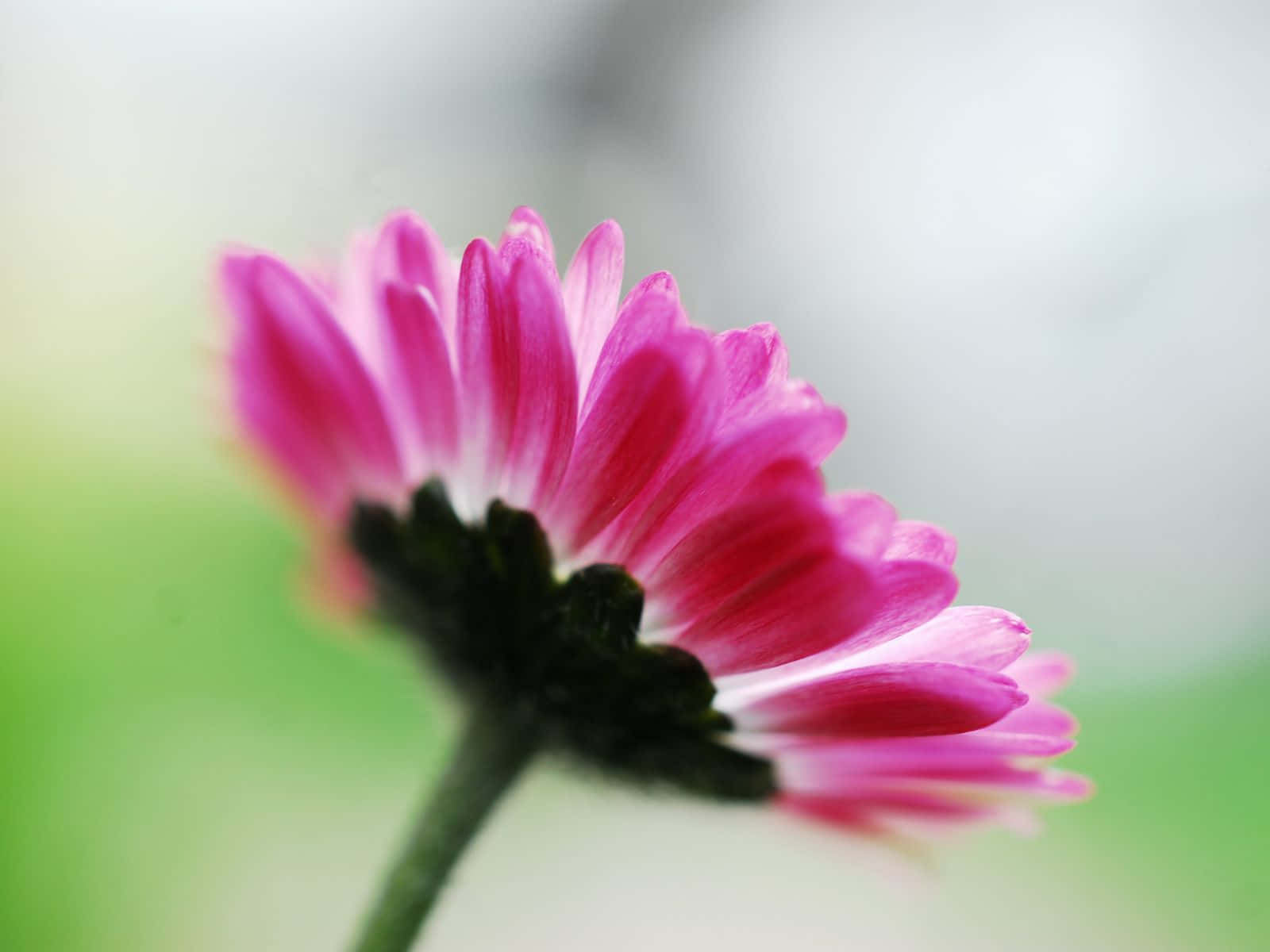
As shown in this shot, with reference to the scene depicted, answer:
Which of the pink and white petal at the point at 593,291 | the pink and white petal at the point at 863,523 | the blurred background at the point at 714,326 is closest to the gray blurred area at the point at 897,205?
→ the blurred background at the point at 714,326

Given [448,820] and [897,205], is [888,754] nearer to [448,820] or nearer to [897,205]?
[448,820]

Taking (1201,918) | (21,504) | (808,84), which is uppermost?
(808,84)

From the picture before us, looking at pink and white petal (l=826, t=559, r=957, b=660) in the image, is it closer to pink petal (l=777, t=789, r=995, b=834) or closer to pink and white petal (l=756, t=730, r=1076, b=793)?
pink and white petal (l=756, t=730, r=1076, b=793)

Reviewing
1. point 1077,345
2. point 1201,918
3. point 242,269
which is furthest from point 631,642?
point 1077,345

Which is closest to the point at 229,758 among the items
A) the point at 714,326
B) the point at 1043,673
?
the point at 714,326

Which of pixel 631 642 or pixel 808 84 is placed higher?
pixel 808 84

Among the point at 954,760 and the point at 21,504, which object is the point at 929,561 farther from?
the point at 21,504

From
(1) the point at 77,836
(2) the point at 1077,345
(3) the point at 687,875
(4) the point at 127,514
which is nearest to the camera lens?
(1) the point at 77,836

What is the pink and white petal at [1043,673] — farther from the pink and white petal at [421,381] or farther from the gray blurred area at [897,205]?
the gray blurred area at [897,205]
